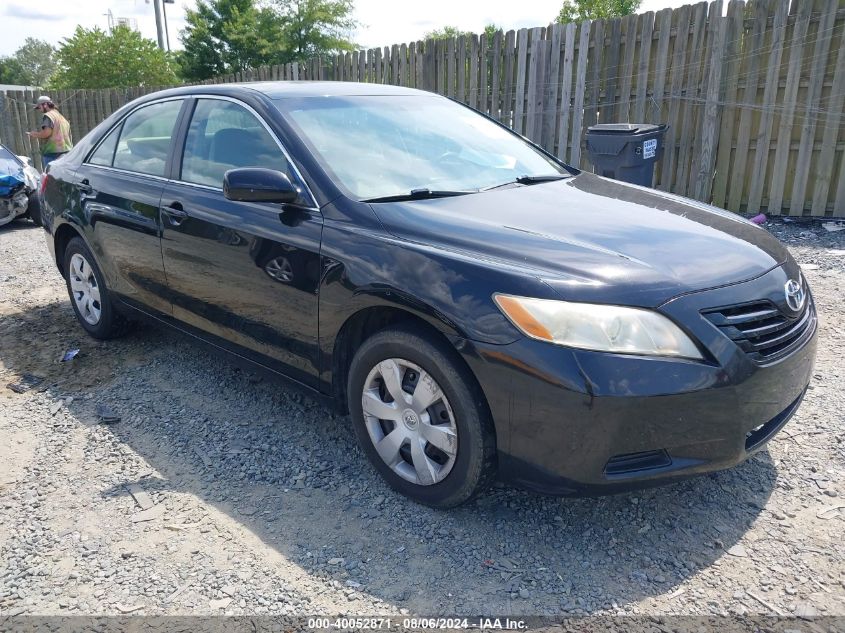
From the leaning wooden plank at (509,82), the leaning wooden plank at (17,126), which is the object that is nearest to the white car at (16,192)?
the leaning wooden plank at (509,82)

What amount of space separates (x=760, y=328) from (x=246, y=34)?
159ft

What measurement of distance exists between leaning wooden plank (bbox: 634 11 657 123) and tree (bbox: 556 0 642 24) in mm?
34143

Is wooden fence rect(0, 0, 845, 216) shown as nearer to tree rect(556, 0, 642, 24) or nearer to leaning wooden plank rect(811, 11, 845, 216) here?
leaning wooden plank rect(811, 11, 845, 216)

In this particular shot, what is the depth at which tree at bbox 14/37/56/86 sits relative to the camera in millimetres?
110750

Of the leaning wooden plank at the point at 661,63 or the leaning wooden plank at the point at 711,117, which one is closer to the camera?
the leaning wooden plank at the point at 711,117

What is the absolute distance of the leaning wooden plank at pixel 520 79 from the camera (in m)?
9.27

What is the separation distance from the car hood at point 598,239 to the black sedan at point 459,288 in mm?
12

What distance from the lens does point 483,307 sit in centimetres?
255

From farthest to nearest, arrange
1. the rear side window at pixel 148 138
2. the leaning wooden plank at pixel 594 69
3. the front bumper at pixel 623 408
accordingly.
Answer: the leaning wooden plank at pixel 594 69, the rear side window at pixel 148 138, the front bumper at pixel 623 408

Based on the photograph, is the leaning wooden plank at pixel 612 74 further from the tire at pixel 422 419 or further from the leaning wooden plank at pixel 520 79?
the tire at pixel 422 419

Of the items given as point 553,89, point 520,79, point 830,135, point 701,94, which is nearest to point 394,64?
point 520,79

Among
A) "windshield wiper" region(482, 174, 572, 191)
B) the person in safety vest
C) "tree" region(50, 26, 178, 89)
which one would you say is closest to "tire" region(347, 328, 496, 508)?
"windshield wiper" region(482, 174, 572, 191)

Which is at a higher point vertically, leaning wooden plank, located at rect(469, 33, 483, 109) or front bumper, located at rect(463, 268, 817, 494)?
leaning wooden plank, located at rect(469, 33, 483, 109)

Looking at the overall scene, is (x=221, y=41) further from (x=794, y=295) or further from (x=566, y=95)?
(x=794, y=295)
